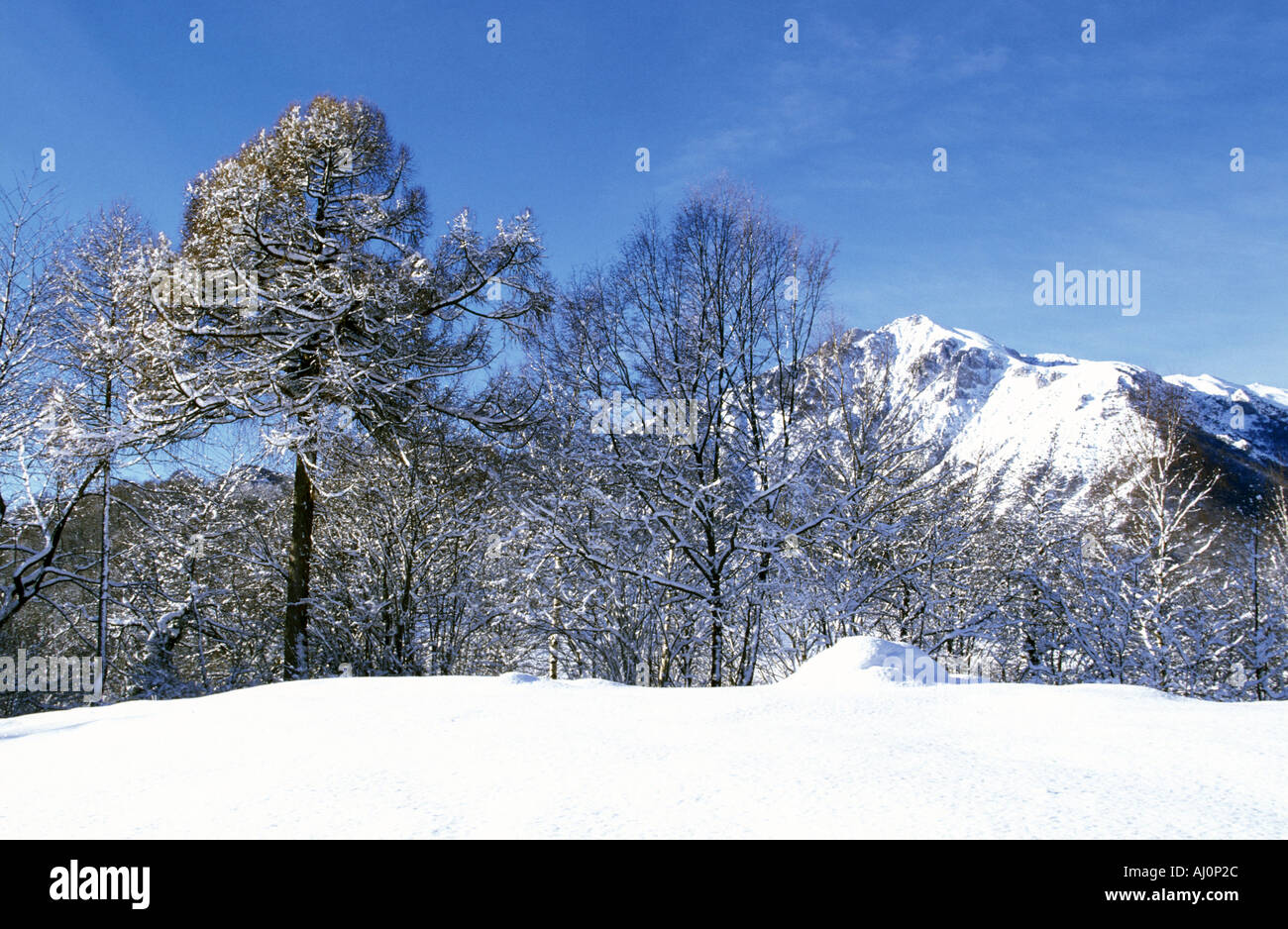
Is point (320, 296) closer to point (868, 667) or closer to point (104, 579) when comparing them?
point (104, 579)

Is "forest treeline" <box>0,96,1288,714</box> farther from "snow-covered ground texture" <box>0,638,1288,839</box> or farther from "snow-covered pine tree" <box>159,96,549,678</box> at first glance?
"snow-covered ground texture" <box>0,638,1288,839</box>

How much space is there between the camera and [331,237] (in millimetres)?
12070

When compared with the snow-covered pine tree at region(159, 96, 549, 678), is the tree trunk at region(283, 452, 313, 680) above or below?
below

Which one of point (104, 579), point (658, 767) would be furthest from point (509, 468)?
point (658, 767)

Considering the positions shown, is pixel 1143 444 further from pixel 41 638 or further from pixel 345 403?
pixel 41 638

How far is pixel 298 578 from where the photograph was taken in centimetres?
1231

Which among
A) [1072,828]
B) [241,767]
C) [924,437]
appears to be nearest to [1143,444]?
[924,437]

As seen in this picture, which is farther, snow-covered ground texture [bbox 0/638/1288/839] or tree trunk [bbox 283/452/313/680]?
tree trunk [bbox 283/452/313/680]

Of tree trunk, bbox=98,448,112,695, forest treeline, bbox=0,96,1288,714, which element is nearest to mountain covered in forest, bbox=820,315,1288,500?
forest treeline, bbox=0,96,1288,714

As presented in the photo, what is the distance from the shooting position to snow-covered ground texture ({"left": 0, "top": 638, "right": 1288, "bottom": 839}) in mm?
1967

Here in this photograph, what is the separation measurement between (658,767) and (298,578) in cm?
1157

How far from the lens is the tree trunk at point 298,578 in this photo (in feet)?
39.9

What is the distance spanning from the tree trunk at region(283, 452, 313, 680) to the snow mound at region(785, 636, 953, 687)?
9851 mm
